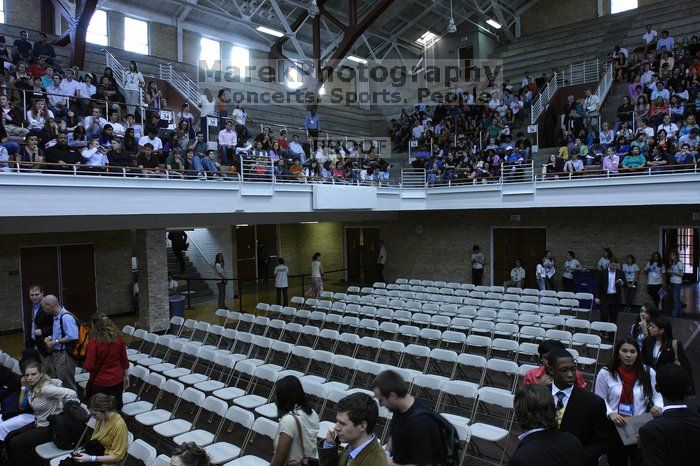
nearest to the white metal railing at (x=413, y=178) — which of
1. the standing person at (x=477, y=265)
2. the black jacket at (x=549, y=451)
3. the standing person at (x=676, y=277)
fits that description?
the standing person at (x=477, y=265)

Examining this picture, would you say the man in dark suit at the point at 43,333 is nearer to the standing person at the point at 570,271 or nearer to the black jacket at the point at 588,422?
the black jacket at the point at 588,422

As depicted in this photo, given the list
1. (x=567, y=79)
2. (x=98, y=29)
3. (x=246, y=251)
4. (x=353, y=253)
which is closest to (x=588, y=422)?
(x=246, y=251)

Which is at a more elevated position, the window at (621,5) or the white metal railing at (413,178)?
the window at (621,5)

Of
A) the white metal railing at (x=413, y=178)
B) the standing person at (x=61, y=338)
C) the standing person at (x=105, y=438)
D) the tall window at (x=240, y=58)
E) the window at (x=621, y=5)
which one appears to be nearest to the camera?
the standing person at (x=105, y=438)

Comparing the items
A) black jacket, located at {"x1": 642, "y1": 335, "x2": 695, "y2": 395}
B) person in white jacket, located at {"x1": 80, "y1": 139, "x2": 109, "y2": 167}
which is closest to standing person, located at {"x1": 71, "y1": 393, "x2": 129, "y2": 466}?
black jacket, located at {"x1": 642, "y1": 335, "x2": 695, "y2": 395}

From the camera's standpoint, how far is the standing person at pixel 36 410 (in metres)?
5.14

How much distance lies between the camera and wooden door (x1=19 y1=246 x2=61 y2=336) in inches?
504

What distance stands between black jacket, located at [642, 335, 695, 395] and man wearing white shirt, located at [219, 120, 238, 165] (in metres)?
9.79

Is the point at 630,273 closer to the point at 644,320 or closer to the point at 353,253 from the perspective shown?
the point at 644,320

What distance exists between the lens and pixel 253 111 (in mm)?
19062

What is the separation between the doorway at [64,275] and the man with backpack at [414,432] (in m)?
13.0

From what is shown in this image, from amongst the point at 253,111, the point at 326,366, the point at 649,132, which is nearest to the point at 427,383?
the point at 326,366

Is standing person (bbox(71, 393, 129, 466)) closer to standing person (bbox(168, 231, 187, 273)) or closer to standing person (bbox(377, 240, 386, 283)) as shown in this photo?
standing person (bbox(168, 231, 187, 273))

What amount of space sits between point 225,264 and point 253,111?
6.11 meters
